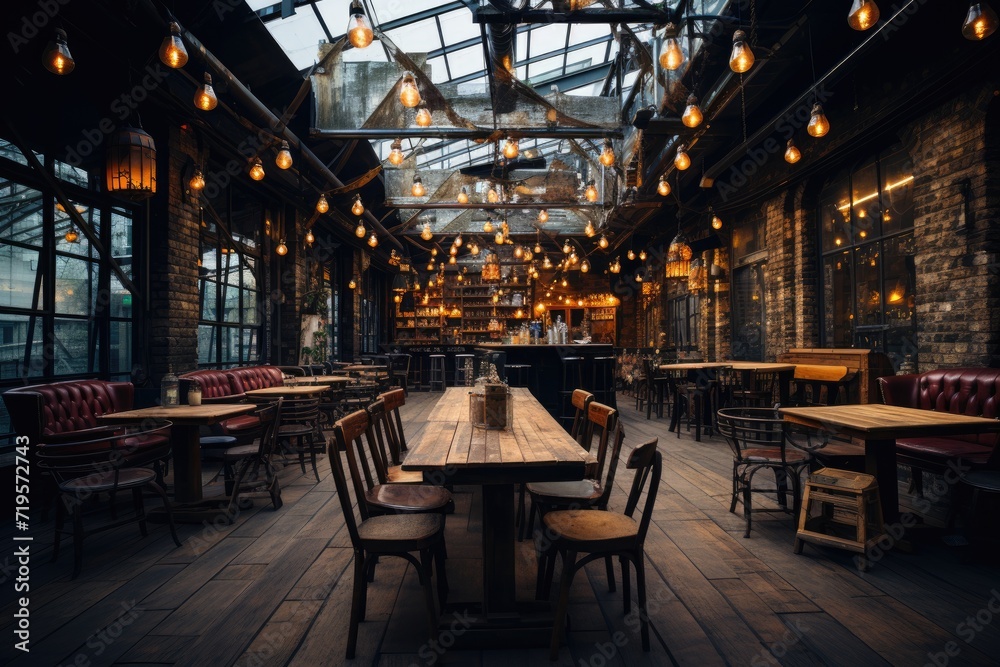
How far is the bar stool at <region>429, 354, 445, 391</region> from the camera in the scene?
42.9 ft

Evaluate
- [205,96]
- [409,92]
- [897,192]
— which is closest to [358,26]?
[409,92]

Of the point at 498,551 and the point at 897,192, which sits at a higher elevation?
the point at 897,192

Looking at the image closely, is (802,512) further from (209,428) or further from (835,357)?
(209,428)

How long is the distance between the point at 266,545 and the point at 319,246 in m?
8.20

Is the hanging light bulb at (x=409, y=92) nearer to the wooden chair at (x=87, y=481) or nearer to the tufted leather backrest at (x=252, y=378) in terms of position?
the wooden chair at (x=87, y=481)

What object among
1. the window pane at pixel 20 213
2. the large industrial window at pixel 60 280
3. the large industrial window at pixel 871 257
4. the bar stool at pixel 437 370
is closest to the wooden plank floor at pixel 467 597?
the large industrial window at pixel 60 280

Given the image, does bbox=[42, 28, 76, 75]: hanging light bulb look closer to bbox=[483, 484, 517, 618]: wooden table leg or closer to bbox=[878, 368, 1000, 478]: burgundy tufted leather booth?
bbox=[483, 484, 517, 618]: wooden table leg

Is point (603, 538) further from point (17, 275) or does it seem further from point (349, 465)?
point (17, 275)

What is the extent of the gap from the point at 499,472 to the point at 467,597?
895 mm

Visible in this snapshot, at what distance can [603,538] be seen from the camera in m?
2.03

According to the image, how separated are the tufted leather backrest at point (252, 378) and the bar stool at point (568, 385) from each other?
369 cm

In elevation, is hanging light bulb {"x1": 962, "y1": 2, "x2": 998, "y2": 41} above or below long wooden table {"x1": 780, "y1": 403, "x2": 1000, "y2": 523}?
above

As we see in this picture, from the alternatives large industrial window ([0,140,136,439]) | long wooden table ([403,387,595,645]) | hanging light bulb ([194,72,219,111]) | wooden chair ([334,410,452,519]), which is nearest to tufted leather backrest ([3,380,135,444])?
large industrial window ([0,140,136,439])

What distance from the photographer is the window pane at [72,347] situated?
4.43m
